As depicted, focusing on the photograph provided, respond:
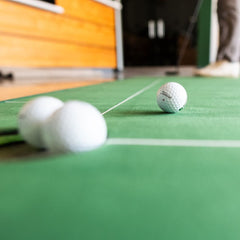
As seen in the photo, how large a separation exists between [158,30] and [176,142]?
954cm

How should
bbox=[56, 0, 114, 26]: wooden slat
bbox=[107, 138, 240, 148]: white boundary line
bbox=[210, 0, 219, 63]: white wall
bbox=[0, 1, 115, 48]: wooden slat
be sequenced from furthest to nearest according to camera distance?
bbox=[210, 0, 219, 63]: white wall
bbox=[56, 0, 114, 26]: wooden slat
bbox=[0, 1, 115, 48]: wooden slat
bbox=[107, 138, 240, 148]: white boundary line

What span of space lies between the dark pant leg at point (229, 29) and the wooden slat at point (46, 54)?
7.66ft

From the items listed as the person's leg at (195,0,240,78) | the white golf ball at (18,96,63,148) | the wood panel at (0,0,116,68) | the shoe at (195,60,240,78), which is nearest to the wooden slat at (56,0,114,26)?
the wood panel at (0,0,116,68)

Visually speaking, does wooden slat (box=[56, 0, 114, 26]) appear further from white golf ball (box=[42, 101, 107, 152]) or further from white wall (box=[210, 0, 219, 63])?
white golf ball (box=[42, 101, 107, 152])

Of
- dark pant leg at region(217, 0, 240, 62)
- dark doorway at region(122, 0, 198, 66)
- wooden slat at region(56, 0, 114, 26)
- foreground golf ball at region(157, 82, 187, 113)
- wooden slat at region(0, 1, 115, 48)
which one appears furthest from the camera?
dark doorway at region(122, 0, 198, 66)

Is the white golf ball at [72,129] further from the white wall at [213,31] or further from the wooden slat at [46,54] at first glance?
the white wall at [213,31]

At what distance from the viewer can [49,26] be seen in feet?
15.0

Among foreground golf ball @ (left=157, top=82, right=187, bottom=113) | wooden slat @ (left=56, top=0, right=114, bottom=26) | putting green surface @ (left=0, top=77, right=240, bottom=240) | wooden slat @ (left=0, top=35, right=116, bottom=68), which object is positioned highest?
wooden slat @ (left=56, top=0, right=114, bottom=26)

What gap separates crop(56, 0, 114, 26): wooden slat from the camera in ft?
16.3

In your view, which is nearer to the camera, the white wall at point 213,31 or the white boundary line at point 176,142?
the white boundary line at point 176,142

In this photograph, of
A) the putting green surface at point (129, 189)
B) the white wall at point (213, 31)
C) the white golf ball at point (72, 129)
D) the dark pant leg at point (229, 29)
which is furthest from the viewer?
the white wall at point (213, 31)

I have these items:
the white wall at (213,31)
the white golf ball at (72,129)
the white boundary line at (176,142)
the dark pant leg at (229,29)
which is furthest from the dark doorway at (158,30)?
the white golf ball at (72,129)

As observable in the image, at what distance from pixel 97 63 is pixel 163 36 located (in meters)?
4.75

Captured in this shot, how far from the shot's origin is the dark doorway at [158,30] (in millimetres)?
9656
